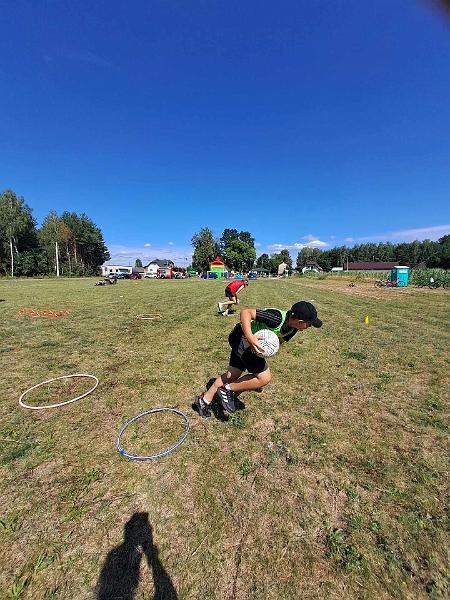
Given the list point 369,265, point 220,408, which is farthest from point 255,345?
point 369,265

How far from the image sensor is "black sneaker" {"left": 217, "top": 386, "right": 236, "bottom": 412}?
439 cm

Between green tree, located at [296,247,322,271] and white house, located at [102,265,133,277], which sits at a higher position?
green tree, located at [296,247,322,271]

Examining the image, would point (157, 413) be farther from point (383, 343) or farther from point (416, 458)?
point (383, 343)

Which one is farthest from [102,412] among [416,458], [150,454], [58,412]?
[416,458]

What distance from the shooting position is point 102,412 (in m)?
4.69

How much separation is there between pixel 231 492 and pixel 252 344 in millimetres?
1564

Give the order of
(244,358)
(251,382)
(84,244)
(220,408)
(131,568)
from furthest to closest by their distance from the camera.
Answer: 1. (84,244)
2. (220,408)
3. (251,382)
4. (244,358)
5. (131,568)

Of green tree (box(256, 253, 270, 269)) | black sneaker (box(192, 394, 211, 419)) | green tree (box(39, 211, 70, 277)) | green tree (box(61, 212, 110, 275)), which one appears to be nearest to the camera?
black sneaker (box(192, 394, 211, 419))

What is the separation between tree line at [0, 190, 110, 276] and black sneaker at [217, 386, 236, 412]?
73.4 m

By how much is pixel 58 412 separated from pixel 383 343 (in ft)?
27.6

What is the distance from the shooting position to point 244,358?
4.20 metres

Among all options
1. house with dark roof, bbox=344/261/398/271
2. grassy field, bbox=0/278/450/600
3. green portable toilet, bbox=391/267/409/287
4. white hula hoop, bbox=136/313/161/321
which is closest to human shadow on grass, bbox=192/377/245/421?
grassy field, bbox=0/278/450/600

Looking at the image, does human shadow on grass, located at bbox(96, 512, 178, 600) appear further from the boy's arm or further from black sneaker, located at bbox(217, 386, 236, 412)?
the boy's arm

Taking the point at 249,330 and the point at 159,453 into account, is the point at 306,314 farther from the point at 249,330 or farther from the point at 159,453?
the point at 159,453
